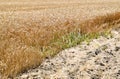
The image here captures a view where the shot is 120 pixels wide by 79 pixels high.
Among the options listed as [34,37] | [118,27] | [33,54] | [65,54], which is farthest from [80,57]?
[118,27]

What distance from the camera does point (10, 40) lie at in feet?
20.7

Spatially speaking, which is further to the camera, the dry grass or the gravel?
the dry grass

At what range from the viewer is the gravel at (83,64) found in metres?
4.64

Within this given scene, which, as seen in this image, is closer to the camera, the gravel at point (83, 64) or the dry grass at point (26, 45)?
the gravel at point (83, 64)

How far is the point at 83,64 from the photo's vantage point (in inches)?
204

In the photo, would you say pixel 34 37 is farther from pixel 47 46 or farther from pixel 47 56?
pixel 47 56

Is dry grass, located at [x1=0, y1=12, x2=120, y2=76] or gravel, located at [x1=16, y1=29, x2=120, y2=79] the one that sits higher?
dry grass, located at [x1=0, y1=12, x2=120, y2=76]

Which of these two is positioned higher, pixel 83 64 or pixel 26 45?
pixel 26 45

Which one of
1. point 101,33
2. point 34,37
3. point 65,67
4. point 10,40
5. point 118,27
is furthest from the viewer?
point 118,27

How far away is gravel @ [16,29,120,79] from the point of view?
15.2 ft

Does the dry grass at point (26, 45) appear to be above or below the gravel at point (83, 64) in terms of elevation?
above

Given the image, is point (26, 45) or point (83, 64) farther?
point (26, 45)

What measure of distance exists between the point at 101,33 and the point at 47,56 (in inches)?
104

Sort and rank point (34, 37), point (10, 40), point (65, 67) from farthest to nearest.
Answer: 1. point (34, 37)
2. point (10, 40)
3. point (65, 67)
